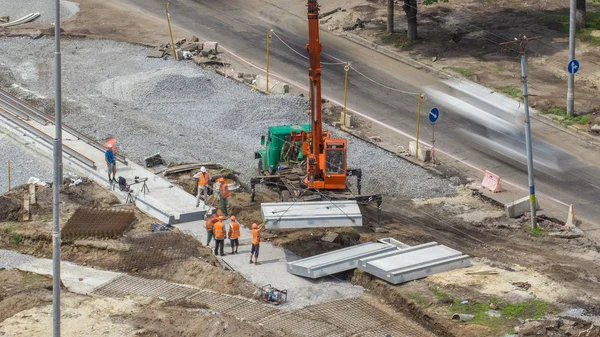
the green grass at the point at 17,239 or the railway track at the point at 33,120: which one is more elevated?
the railway track at the point at 33,120

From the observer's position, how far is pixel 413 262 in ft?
104

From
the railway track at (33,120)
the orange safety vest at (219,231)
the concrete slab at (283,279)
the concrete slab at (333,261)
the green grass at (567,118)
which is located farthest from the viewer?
the green grass at (567,118)

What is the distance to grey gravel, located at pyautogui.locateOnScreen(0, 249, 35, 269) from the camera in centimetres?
3278

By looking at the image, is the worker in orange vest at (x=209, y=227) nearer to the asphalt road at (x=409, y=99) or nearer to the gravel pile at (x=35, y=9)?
the asphalt road at (x=409, y=99)

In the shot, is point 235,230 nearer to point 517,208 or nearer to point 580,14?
point 517,208

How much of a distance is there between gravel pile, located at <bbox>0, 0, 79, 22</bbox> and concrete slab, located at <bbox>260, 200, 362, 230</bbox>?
1217 inches

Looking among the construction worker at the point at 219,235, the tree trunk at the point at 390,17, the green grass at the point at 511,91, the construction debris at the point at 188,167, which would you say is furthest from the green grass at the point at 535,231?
the tree trunk at the point at 390,17

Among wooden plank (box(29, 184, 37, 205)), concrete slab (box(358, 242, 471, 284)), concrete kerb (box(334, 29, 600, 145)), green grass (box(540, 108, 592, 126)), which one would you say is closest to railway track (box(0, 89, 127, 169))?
wooden plank (box(29, 184, 37, 205))

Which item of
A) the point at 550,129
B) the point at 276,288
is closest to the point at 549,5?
the point at 550,129

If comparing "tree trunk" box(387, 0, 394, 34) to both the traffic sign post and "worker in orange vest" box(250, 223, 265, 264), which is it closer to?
the traffic sign post

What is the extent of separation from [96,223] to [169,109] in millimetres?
13210

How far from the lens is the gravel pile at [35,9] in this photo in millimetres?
60500

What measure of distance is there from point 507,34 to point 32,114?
2320 cm

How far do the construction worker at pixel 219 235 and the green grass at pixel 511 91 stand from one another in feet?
64.0
